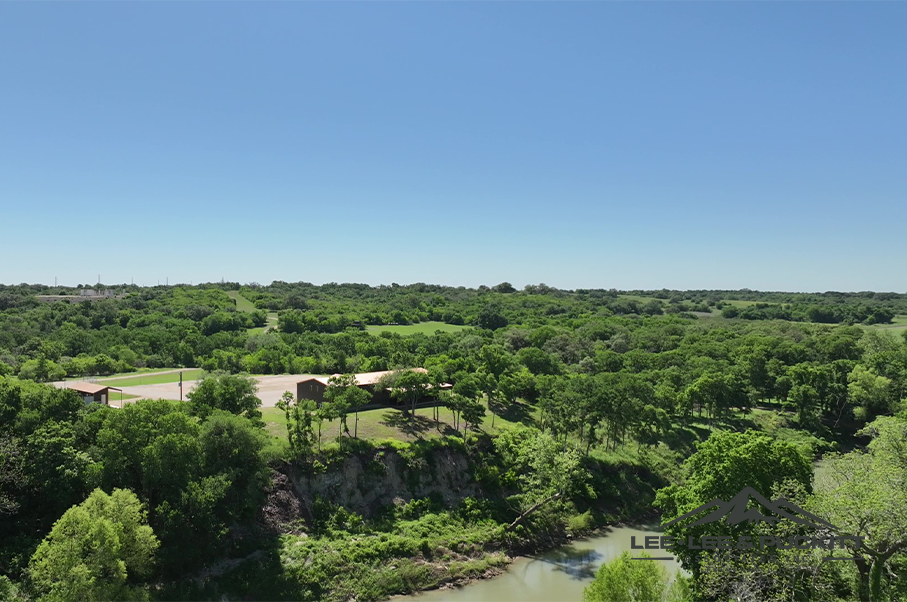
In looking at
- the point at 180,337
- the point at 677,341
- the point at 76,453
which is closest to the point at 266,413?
the point at 76,453

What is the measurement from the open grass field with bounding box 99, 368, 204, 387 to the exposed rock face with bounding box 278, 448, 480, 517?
29318 millimetres

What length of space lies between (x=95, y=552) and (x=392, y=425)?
20272mm

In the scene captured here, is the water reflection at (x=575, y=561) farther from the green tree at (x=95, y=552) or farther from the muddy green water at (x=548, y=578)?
the green tree at (x=95, y=552)

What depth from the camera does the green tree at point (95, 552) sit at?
17.3 meters

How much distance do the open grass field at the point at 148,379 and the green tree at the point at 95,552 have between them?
106 feet

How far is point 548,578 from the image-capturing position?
86.9 feet

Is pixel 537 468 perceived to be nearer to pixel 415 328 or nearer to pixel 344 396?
pixel 344 396

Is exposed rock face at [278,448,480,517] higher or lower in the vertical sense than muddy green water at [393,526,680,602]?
higher

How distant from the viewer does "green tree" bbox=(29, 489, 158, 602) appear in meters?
17.3

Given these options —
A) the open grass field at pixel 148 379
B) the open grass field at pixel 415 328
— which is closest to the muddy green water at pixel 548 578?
the open grass field at pixel 148 379

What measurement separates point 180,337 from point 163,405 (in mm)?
51535

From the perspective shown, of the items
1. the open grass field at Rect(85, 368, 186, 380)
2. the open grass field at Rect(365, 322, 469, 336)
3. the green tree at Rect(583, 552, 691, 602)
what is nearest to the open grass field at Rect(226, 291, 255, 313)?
the open grass field at Rect(365, 322, 469, 336)

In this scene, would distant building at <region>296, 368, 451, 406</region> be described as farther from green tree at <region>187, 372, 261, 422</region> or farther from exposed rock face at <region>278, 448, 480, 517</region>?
exposed rock face at <region>278, 448, 480, 517</region>

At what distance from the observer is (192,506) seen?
23.2 meters
